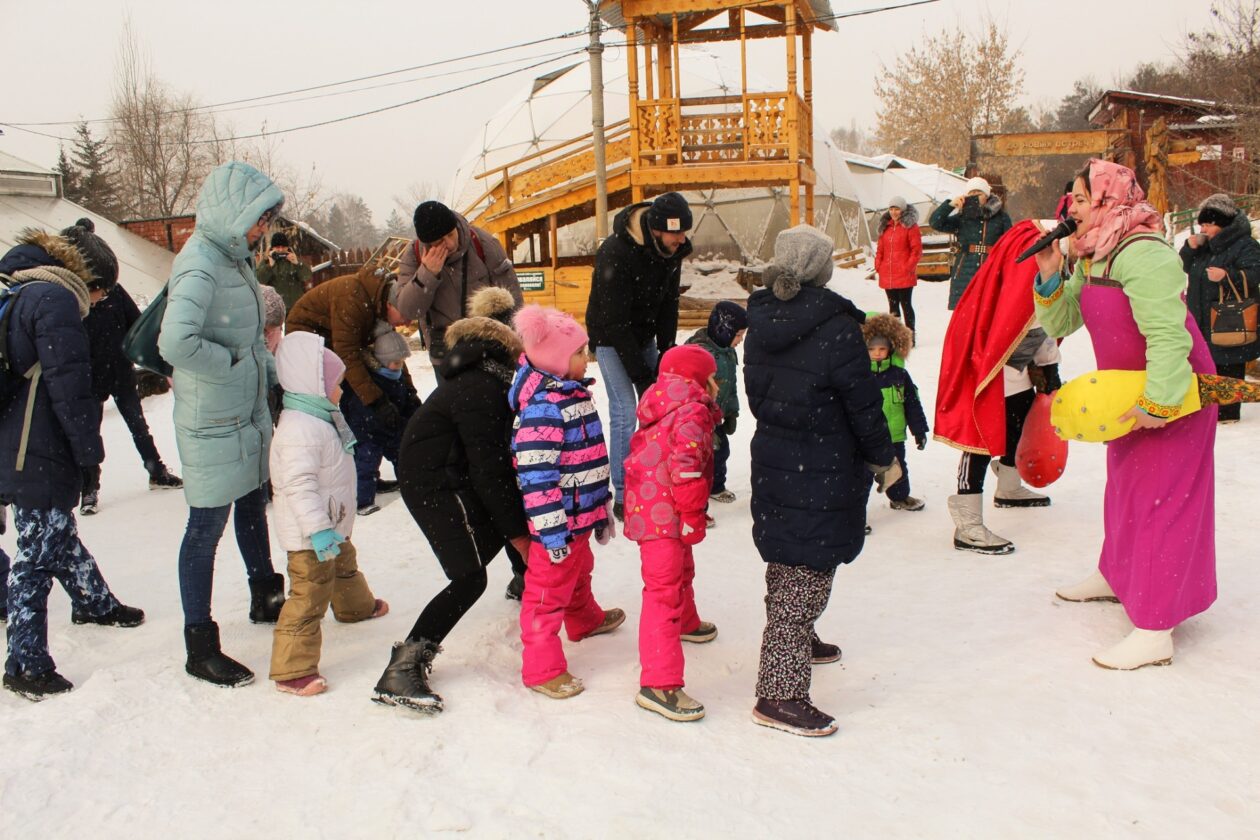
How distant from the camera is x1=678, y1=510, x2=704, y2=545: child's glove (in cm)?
313

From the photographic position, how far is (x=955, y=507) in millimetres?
4746

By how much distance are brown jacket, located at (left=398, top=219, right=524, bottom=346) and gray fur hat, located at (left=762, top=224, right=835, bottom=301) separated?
7.31 ft

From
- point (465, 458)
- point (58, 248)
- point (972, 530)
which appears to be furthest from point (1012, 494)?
point (58, 248)

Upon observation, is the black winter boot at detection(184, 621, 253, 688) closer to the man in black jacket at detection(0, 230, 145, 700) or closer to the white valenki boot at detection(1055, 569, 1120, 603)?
the man in black jacket at detection(0, 230, 145, 700)

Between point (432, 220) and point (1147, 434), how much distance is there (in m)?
3.29

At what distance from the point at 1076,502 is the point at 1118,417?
2382 mm

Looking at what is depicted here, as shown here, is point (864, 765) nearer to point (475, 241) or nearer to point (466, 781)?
point (466, 781)

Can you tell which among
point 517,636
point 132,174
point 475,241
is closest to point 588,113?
point 475,241

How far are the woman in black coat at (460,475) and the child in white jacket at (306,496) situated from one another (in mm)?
328

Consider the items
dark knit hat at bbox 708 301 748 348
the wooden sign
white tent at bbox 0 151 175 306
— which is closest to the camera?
dark knit hat at bbox 708 301 748 348

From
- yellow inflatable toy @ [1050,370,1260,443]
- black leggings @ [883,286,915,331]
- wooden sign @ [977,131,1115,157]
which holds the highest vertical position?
wooden sign @ [977,131,1115,157]

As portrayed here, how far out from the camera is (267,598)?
3912 millimetres

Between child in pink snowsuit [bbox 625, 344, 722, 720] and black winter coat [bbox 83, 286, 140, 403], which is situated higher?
black winter coat [bbox 83, 286, 140, 403]

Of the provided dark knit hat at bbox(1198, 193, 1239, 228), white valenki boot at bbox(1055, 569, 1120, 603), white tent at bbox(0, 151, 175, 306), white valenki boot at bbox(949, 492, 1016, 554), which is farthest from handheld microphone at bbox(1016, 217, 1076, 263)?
white tent at bbox(0, 151, 175, 306)
